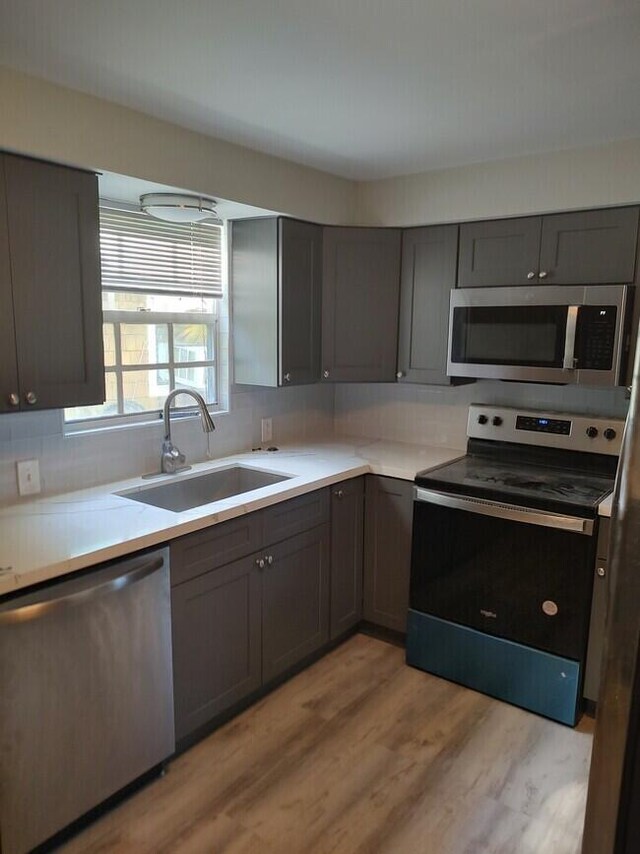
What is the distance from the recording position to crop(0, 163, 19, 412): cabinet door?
1.83m

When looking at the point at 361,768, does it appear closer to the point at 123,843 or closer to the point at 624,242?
the point at 123,843

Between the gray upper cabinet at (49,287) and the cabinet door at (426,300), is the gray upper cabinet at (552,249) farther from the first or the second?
the gray upper cabinet at (49,287)

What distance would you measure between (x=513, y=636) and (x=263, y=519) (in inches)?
45.4

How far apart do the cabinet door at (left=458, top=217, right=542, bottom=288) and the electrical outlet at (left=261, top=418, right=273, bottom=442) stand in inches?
47.7

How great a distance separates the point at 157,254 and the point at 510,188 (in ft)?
5.26

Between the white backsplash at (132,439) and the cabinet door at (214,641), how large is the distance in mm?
673

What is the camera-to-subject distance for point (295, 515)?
101 inches

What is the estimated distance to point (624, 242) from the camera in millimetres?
2490

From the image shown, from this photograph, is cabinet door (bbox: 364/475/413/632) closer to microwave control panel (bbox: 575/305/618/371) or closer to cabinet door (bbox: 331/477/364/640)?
cabinet door (bbox: 331/477/364/640)

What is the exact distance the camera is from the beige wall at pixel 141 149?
1.85m

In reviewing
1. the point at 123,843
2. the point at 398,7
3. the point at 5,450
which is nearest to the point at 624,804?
the point at 398,7

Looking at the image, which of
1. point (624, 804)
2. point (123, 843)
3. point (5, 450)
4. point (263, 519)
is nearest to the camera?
point (624, 804)

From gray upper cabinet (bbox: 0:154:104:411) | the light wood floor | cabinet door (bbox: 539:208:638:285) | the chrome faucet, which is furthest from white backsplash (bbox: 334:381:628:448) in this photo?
gray upper cabinet (bbox: 0:154:104:411)

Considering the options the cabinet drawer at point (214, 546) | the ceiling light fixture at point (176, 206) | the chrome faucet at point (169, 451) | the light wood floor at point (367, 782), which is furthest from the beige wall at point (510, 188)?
the light wood floor at point (367, 782)
